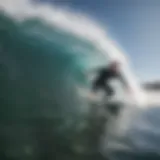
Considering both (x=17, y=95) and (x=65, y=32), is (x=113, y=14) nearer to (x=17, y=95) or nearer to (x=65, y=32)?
(x=65, y=32)

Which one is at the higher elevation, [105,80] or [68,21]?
[68,21]

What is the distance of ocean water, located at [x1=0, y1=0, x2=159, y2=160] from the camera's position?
1.17 metres

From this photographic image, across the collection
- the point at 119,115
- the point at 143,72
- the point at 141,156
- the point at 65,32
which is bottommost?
the point at 141,156

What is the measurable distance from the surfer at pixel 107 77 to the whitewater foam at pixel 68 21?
0.08ft

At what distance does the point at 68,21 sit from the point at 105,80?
275mm

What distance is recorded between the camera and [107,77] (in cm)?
120

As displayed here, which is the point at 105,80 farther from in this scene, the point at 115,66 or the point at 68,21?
the point at 68,21

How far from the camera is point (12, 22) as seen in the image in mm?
1215

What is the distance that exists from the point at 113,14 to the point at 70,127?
47cm

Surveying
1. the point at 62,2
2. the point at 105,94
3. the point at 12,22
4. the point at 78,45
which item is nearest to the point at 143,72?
the point at 105,94

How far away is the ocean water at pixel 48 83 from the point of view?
3.83ft

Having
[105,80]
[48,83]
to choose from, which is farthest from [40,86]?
[105,80]

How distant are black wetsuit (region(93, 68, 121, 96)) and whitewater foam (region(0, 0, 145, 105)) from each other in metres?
0.05

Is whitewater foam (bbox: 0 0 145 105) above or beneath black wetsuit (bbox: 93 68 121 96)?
above
